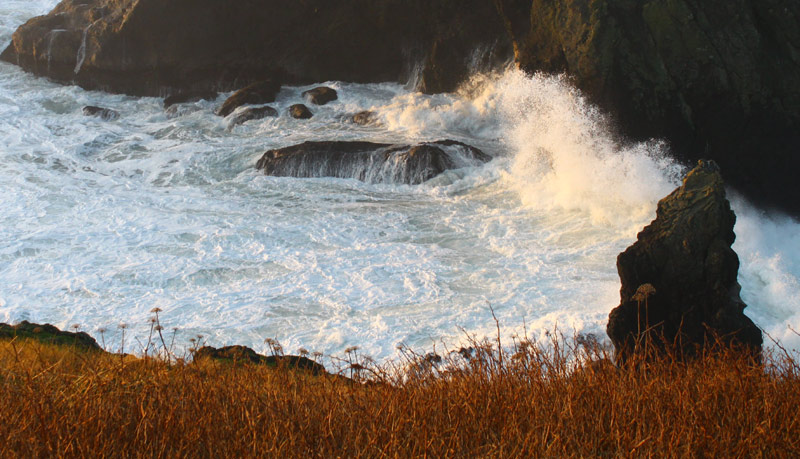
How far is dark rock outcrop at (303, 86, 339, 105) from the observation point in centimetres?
2268

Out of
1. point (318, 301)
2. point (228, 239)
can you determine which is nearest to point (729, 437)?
point (318, 301)

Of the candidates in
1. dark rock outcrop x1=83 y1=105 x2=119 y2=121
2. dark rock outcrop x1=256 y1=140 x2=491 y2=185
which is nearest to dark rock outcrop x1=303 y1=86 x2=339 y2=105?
dark rock outcrop x1=256 y1=140 x2=491 y2=185

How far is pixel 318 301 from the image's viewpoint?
10.7 m

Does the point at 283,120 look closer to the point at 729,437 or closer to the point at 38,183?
the point at 38,183

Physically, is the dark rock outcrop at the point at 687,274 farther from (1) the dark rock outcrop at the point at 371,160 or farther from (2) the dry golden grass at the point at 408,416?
(1) the dark rock outcrop at the point at 371,160

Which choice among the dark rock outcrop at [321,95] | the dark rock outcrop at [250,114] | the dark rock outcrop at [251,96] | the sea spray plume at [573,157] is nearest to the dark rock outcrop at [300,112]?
the dark rock outcrop at [250,114]

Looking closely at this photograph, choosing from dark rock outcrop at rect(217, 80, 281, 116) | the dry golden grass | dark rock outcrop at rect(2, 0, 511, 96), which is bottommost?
the dry golden grass

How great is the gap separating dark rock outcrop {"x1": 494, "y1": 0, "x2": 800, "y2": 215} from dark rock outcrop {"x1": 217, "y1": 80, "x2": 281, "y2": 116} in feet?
34.4

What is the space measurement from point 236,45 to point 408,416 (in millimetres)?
23656

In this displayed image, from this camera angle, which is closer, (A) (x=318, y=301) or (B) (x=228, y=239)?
(A) (x=318, y=301)

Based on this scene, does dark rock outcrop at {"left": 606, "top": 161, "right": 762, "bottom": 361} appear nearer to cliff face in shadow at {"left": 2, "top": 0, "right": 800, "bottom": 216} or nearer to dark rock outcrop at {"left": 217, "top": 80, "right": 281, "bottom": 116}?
cliff face in shadow at {"left": 2, "top": 0, "right": 800, "bottom": 216}

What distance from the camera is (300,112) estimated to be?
71.2 feet

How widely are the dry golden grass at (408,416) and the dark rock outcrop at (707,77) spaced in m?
13.0

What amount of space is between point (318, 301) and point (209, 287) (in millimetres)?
1894
